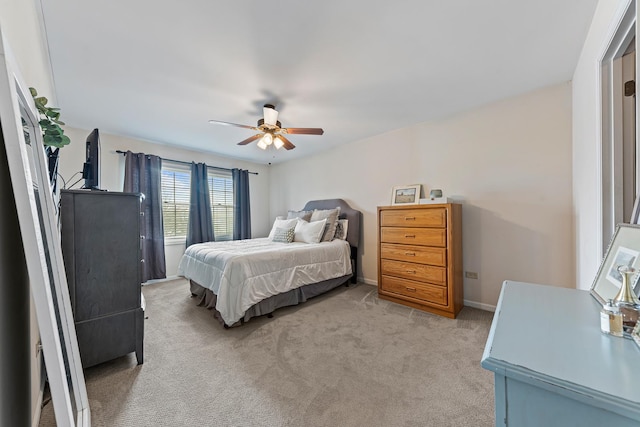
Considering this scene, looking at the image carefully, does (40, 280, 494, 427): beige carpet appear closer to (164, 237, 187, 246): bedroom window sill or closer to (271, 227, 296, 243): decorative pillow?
(271, 227, 296, 243): decorative pillow

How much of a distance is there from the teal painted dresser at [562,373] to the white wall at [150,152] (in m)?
4.47

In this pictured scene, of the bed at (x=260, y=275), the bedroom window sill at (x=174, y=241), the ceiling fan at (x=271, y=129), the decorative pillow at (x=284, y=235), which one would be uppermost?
the ceiling fan at (x=271, y=129)

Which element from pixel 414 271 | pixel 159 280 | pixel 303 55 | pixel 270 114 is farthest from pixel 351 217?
pixel 159 280

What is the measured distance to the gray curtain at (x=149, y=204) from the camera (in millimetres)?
3775

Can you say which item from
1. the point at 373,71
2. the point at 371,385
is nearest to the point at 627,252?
the point at 371,385

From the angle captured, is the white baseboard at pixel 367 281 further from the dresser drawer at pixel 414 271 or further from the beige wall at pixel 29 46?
the beige wall at pixel 29 46

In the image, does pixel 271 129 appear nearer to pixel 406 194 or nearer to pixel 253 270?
pixel 253 270

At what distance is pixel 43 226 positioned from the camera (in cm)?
118

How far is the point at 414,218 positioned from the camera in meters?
2.86

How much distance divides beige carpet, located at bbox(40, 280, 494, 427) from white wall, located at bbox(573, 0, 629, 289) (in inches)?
40.3

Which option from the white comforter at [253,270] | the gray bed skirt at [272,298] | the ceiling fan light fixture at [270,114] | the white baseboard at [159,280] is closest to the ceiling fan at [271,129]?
the ceiling fan light fixture at [270,114]

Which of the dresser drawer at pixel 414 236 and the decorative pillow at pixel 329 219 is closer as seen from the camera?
the dresser drawer at pixel 414 236

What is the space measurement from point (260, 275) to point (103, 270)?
124 cm

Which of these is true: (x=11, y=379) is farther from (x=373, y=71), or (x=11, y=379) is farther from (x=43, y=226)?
(x=373, y=71)
